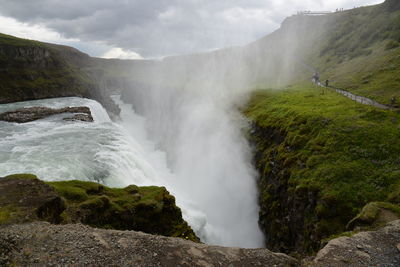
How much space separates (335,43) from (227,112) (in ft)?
214

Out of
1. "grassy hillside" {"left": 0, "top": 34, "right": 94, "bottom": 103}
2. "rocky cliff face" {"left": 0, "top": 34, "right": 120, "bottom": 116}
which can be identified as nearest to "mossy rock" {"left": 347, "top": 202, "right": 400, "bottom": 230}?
"rocky cliff face" {"left": 0, "top": 34, "right": 120, "bottom": 116}

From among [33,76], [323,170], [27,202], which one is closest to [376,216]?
[323,170]

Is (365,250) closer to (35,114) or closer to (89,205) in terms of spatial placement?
(89,205)

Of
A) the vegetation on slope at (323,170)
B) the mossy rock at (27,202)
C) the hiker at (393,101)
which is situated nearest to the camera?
the mossy rock at (27,202)

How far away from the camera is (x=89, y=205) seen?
18109mm

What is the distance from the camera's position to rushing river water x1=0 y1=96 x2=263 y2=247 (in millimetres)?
27500

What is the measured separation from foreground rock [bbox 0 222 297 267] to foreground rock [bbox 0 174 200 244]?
2122mm

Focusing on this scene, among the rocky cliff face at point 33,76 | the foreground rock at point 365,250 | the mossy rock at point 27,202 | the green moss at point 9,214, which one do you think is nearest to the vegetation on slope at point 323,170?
the foreground rock at point 365,250

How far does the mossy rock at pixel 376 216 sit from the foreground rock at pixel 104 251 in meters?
6.77

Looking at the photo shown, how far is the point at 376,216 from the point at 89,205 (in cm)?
1892

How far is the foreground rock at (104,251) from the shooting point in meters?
10.2

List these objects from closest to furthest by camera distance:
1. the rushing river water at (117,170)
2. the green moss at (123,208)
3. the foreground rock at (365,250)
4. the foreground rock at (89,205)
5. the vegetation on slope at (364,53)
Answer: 1. the foreground rock at (365,250)
2. the foreground rock at (89,205)
3. the green moss at (123,208)
4. the rushing river water at (117,170)
5. the vegetation on slope at (364,53)

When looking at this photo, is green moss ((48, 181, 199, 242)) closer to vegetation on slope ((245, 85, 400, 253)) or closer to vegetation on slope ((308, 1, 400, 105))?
vegetation on slope ((245, 85, 400, 253))

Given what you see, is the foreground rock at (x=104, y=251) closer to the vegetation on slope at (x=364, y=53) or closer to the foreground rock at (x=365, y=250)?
the foreground rock at (x=365, y=250)
